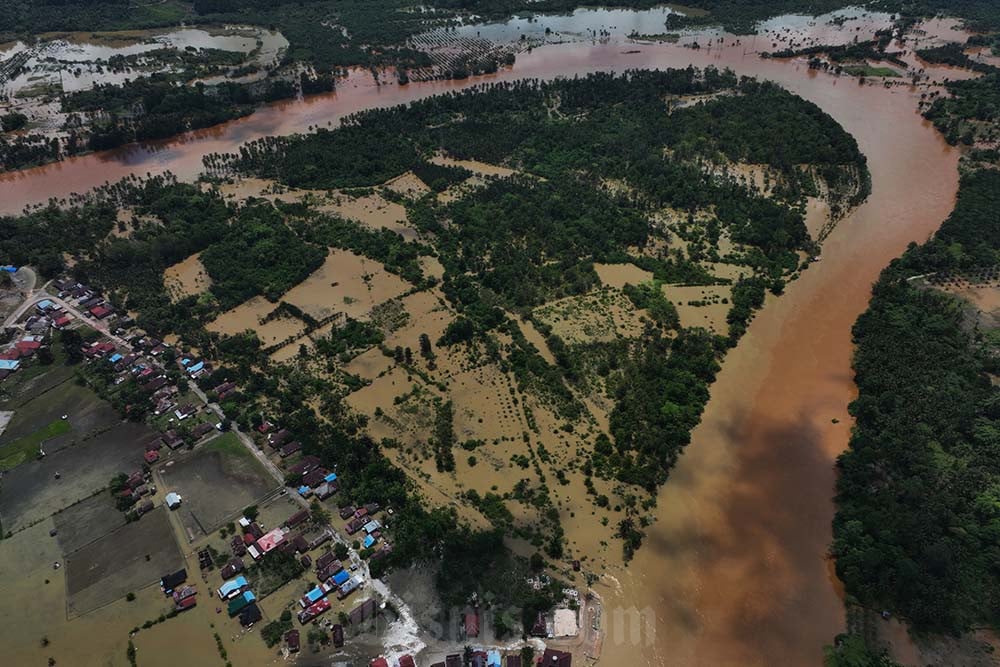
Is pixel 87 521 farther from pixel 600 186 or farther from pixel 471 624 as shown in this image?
pixel 600 186

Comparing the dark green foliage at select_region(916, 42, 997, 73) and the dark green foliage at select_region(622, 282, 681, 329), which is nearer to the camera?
the dark green foliage at select_region(622, 282, 681, 329)

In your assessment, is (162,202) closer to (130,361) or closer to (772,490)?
(130,361)

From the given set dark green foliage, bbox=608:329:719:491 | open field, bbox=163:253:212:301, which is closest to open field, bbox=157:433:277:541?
open field, bbox=163:253:212:301

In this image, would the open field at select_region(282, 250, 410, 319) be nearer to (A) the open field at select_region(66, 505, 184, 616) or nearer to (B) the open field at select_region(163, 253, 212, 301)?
(B) the open field at select_region(163, 253, 212, 301)

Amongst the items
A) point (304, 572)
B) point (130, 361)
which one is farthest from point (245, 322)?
point (304, 572)

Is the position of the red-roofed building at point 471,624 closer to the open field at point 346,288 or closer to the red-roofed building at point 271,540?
the red-roofed building at point 271,540

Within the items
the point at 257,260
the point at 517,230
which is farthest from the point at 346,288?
the point at 517,230
